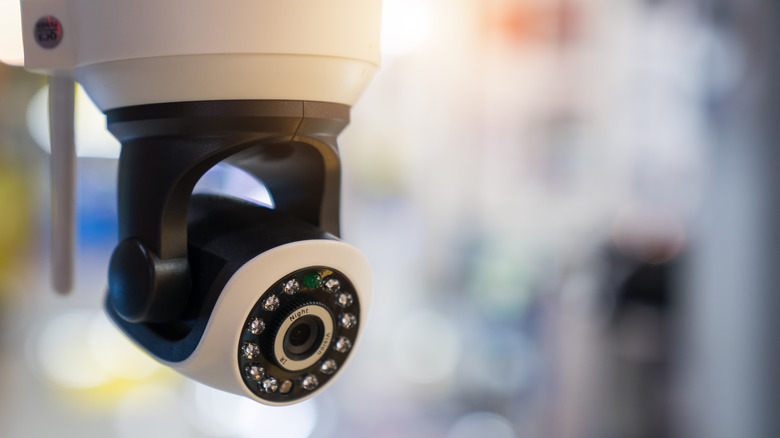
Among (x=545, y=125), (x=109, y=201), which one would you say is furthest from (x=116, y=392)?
(x=545, y=125)

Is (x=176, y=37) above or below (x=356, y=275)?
above

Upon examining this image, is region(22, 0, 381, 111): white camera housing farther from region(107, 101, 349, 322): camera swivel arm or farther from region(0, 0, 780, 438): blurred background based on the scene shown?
region(0, 0, 780, 438): blurred background

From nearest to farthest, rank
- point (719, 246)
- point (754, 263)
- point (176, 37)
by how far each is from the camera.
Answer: point (176, 37), point (754, 263), point (719, 246)

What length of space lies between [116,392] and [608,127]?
1.42 meters

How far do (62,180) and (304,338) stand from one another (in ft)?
0.54

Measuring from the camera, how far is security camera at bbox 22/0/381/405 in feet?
0.98

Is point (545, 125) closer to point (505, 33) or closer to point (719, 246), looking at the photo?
point (505, 33)

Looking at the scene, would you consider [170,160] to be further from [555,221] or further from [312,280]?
[555,221]

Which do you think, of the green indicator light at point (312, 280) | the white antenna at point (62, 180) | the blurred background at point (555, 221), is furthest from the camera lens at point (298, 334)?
the blurred background at point (555, 221)

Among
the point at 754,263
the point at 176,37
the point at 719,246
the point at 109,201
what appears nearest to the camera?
the point at 176,37

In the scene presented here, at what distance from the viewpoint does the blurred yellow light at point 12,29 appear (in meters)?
0.36

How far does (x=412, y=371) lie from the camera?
2018mm

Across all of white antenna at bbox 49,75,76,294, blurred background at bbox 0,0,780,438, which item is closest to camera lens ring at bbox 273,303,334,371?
white antenna at bbox 49,75,76,294

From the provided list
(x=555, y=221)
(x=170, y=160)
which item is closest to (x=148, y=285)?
(x=170, y=160)
